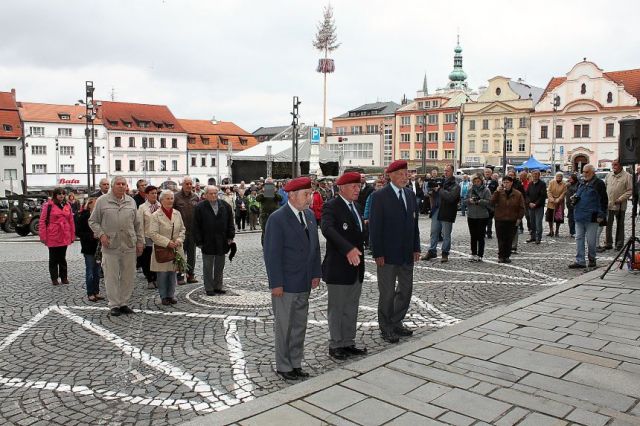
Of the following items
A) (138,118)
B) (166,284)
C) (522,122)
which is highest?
(138,118)

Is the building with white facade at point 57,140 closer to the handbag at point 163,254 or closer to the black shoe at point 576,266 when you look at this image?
the handbag at point 163,254

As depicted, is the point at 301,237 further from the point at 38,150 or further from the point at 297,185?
the point at 38,150

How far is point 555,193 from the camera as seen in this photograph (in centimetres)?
1557

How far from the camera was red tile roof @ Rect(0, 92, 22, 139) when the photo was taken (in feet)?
224

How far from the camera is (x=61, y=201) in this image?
1022 centimetres

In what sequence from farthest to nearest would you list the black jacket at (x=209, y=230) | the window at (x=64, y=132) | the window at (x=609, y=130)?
the window at (x=64, y=132), the window at (x=609, y=130), the black jacket at (x=209, y=230)

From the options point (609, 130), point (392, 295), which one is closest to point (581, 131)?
point (609, 130)

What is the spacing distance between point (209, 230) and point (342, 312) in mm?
3962

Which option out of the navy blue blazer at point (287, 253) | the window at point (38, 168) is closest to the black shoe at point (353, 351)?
the navy blue blazer at point (287, 253)

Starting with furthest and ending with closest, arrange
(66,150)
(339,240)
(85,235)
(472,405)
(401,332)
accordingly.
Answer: (66,150) < (85,235) < (401,332) < (339,240) < (472,405)

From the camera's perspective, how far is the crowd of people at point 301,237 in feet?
16.7

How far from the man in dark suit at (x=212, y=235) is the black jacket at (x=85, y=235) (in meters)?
1.65

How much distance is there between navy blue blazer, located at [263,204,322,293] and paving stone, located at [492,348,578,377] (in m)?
2.07

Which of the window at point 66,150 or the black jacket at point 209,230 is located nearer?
the black jacket at point 209,230
